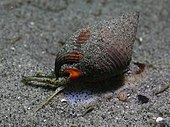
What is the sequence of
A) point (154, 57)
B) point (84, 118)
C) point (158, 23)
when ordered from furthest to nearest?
point (158, 23)
point (154, 57)
point (84, 118)

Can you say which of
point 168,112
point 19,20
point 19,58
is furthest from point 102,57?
point 19,20

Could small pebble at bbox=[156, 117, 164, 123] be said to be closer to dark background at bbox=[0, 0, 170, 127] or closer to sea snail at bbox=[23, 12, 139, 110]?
dark background at bbox=[0, 0, 170, 127]

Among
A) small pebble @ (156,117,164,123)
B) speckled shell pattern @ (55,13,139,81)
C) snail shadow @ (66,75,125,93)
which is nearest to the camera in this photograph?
small pebble @ (156,117,164,123)

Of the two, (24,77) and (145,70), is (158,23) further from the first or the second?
(24,77)

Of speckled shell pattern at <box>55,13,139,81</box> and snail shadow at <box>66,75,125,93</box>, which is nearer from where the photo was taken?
speckled shell pattern at <box>55,13,139,81</box>

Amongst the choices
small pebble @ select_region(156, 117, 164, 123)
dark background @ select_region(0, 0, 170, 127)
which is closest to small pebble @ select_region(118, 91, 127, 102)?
dark background @ select_region(0, 0, 170, 127)

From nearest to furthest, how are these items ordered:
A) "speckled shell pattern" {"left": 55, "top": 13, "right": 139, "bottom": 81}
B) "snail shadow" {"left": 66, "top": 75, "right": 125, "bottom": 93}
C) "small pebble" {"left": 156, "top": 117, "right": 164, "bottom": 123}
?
"small pebble" {"left": 156, "top": 117, "right": 164, "bottom": 123} < "speckled shell pattern" {"left": 55, "top": 13, "right": 139, "bottom": 81} < "snail shadow" {"left": 66, "top": 75, "right": 125, "bottom": 93}

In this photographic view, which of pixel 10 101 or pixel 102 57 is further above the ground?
pixel 102 57

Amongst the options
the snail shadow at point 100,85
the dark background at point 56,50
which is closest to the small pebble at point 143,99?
the dark background at point 56,50

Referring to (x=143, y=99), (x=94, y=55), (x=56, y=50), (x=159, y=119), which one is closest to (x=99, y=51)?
(x=94, y=55)
